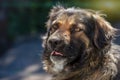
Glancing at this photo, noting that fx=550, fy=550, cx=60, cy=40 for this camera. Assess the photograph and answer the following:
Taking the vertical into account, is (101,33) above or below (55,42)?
above

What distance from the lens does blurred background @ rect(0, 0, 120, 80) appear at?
1342cm

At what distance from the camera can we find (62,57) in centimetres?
611

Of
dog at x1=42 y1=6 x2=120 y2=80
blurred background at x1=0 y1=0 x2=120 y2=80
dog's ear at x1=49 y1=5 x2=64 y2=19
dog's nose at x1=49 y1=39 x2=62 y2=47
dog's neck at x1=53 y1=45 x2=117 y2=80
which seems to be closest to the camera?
dog's nose at x1=49 y1=39 x2=62 y2=47

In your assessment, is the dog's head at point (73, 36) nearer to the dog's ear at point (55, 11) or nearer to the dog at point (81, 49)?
the dog at point (81, 49)

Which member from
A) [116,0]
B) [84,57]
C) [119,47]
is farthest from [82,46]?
[116,0]

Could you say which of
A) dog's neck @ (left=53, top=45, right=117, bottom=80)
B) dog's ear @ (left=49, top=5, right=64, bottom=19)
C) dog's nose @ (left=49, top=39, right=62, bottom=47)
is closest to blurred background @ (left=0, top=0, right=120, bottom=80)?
dog's ear @ (left=49, top=5, right=64, bottom=19)

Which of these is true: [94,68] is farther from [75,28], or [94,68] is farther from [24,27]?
[24,27]

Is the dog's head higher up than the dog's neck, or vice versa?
the dog's head

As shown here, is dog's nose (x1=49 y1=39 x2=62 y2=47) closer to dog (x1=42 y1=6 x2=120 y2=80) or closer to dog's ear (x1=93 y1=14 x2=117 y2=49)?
dog (x1=42 y1=6 x2=120 y2=80)

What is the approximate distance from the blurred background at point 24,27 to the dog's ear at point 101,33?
662 centimetres

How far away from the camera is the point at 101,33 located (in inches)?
251

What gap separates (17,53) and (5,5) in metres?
1.74

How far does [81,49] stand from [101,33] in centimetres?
36

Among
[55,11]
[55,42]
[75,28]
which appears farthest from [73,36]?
[55,11]
